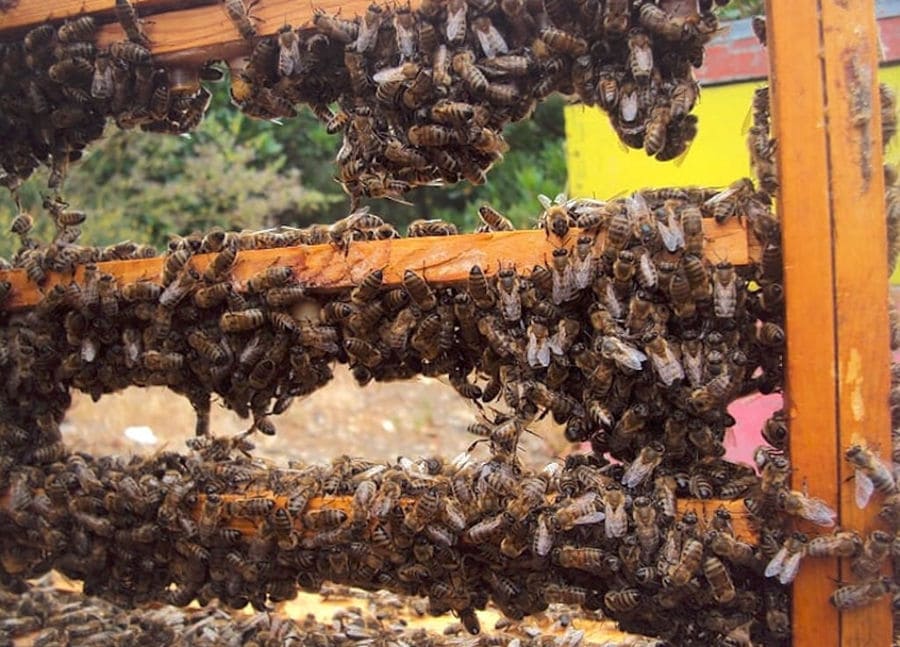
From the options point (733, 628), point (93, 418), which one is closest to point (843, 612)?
point (733, 628)

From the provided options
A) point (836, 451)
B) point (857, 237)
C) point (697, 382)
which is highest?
point (857, 237)

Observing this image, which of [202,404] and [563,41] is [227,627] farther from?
[563,41]

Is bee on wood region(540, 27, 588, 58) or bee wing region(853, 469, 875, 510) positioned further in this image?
bee on wood region(540, 27, 588, 58)

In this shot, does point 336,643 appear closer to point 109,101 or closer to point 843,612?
point 843,612

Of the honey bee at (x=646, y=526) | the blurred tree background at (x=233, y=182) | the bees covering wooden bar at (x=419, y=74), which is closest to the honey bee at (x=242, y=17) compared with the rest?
the bees covering wooden bar at (x=419, y=74)

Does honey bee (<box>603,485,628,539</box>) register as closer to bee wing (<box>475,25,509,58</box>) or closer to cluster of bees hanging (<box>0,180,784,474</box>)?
cluster of bees hanging (<box>0,180,784,474</box>)

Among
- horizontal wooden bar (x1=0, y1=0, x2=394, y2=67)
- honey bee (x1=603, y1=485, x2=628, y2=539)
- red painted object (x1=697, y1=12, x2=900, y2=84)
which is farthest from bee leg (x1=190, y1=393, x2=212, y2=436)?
red painted object (x1=697, y1=12, x2=900, y2=84)

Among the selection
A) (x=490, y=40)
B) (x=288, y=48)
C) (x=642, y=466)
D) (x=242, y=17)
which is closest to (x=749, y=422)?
(x=642, y=466)

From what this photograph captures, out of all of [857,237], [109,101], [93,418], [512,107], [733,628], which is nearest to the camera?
[857,237]
